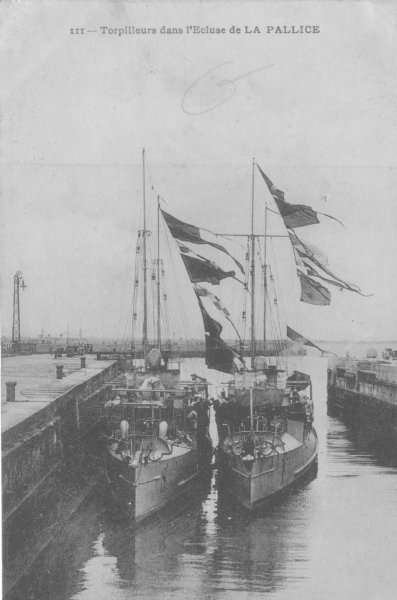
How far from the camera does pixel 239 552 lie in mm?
8586

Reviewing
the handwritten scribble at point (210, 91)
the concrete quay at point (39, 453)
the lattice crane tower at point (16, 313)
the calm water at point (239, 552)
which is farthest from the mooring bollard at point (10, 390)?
the handwritten scribble at point (210, 91)

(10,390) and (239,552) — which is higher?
(10,390)

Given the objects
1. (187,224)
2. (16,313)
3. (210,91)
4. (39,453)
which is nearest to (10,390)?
(16,313)

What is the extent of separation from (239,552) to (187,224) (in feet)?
14.8

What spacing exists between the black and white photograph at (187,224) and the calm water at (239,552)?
0.03 metres

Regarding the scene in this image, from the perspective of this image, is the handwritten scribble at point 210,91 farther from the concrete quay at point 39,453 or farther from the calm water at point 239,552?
the calm water at point 239,552

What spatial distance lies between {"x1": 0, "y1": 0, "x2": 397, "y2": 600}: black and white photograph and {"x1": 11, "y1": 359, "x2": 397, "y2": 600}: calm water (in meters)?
0.03

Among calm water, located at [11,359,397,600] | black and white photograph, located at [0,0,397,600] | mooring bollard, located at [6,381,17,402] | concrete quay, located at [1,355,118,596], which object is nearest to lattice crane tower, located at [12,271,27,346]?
black and white photograph, located at [0,0,397,600]

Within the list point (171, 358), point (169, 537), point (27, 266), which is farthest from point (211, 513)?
point (27, 266)

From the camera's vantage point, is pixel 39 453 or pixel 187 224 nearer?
pixel 187 224

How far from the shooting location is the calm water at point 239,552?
7168 millimetres

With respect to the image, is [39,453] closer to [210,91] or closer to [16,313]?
[16,313]

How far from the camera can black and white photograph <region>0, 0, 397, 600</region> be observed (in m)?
7.12

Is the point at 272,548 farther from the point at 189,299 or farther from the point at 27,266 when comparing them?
the point at 27,266
